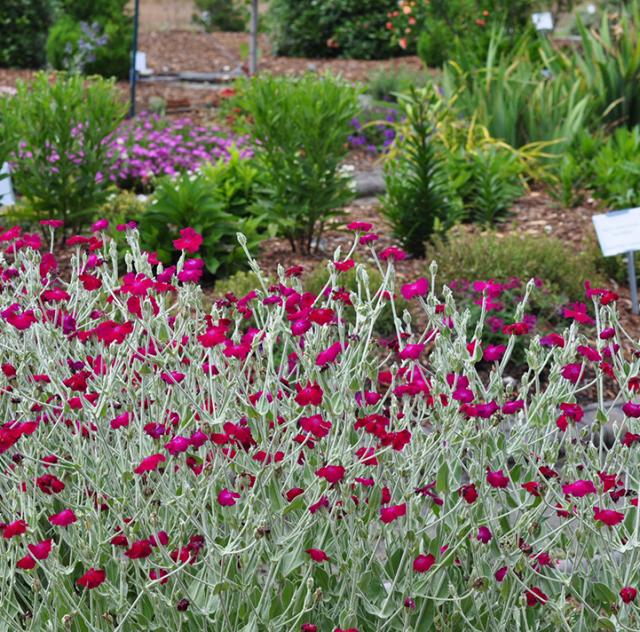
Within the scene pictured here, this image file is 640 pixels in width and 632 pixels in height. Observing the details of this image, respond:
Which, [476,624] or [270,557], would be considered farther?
[476,624]

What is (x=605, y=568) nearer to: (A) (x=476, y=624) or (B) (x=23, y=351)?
(A) (x=476, y=624)

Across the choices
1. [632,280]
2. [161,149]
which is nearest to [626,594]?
[632,280]

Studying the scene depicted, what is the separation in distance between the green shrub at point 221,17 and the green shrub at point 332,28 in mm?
3072

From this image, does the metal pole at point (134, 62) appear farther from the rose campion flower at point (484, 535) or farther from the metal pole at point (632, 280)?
the rose campion flower at point (484, 535)

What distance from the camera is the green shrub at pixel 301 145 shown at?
5371 mm

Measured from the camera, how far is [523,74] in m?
7.99

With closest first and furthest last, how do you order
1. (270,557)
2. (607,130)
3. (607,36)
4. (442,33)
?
1. (270,557)
2. (607,130)
3. (607,36)
4. (442,33)

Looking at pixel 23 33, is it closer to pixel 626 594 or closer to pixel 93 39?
pixel 93 39

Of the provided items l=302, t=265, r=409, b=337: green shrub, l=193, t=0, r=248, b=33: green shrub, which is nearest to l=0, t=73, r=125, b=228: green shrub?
l=302, t=265, r=409, b=337: green shrub

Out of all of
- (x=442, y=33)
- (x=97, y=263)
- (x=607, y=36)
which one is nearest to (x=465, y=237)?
(x=97, y=263)

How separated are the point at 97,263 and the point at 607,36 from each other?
662 cm

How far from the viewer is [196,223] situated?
502cm

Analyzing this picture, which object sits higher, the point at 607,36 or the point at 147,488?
the point at 607,36

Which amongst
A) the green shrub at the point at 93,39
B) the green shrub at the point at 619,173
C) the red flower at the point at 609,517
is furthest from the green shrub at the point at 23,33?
the red flower at the point at 609,517
